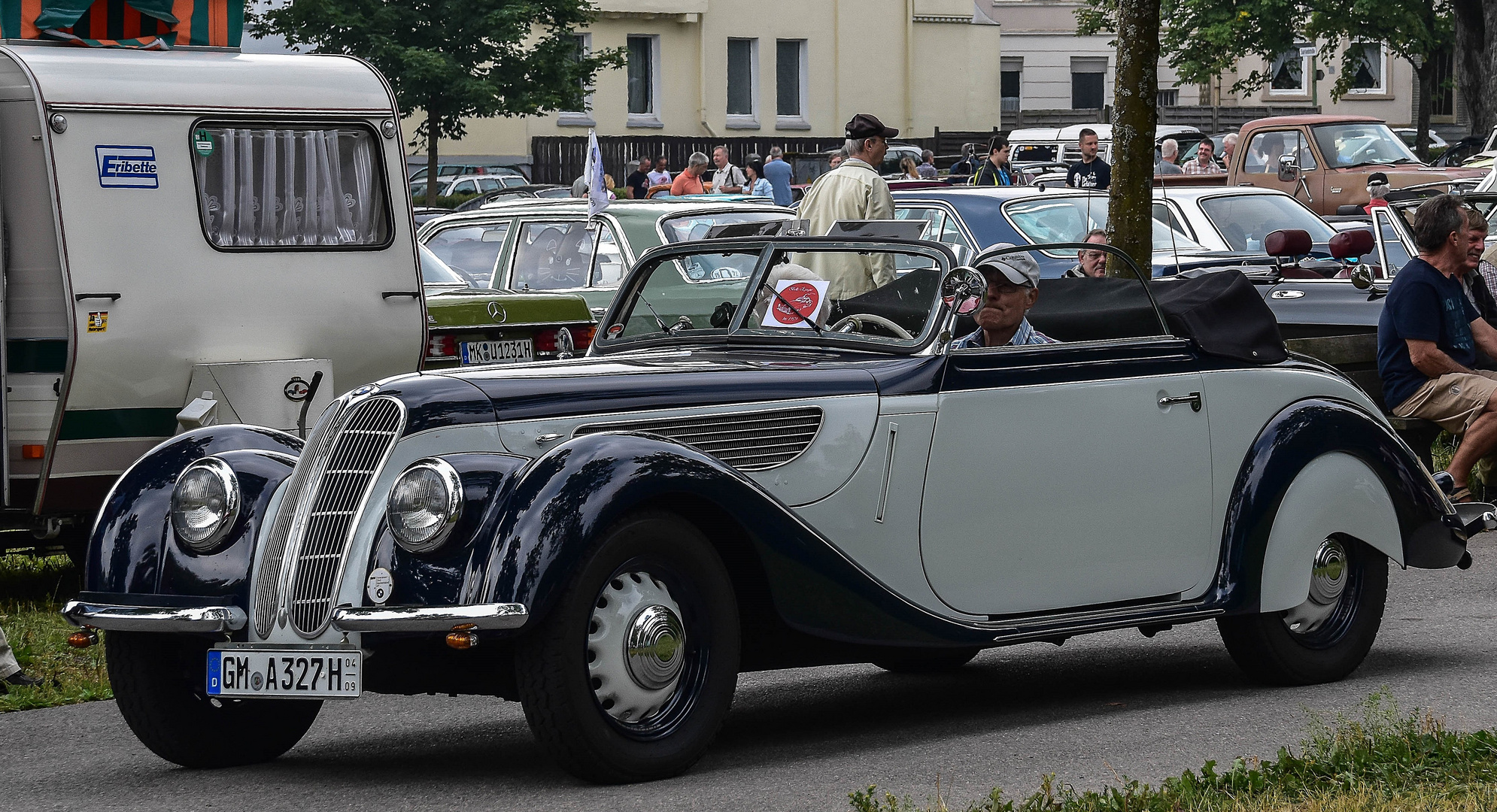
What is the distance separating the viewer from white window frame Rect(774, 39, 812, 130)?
47094mm

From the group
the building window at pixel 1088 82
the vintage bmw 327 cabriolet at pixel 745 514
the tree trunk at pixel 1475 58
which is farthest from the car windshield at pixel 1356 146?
the building window at pixel 1088 82

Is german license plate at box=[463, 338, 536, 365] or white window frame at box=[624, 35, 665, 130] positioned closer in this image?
german license plate at box=[463, 338, 536, 365]

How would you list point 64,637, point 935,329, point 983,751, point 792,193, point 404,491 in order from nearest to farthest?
point 404,491
point 983,751
point 935,329
point 64,637
point 792,193

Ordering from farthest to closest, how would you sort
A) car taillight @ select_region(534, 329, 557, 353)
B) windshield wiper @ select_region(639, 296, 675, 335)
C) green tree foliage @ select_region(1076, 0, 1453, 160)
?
green tree foliage @ select_region(1076, 0, 1453, 160), car taillight @ select_region(534, 329, 557, 353), windshield wiper @ select_region(639, 296, 675, 335)

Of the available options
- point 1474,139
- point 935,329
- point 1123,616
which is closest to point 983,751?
point 1123,616

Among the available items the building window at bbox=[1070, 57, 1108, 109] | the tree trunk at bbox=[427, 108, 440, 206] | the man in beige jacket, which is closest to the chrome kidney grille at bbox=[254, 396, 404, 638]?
the man in beige jacket

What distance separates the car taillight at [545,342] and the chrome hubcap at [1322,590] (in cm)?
560

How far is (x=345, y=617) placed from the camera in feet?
18.0

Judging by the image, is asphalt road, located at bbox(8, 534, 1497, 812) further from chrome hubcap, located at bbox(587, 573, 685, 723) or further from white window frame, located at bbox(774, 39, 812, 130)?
white window frame, located at bbox(774, 39, 812, 130)

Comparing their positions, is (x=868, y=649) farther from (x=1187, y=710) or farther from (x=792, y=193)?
(x=792, y=193)

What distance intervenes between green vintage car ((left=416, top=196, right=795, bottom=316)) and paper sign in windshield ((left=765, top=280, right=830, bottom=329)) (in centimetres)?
752

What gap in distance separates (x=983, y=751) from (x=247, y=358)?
5.07 m

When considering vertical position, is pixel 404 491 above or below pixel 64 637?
above

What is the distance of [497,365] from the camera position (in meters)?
6.34
